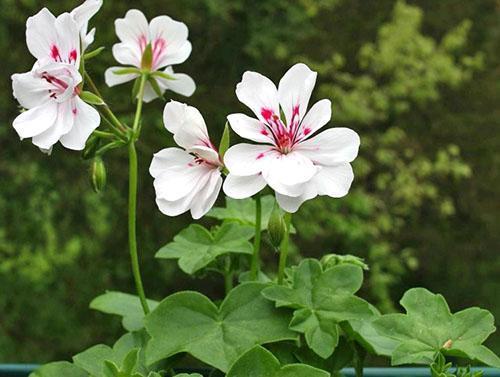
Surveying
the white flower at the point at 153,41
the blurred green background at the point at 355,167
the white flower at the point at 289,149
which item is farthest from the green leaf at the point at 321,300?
the blurred green background at the point at 355,167

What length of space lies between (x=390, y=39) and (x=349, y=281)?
2390 mm

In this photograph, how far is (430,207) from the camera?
3445 mm

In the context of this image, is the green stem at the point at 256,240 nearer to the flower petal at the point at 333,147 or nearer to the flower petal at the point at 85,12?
the flower petal at the point at 333,147

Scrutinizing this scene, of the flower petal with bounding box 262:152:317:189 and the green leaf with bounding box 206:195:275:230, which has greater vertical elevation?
the flower petal with bounding box 262:152:317:189

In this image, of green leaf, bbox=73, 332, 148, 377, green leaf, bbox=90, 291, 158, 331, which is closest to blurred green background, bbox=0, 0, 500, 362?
green leaf, bbox=90, 291, 158, 331

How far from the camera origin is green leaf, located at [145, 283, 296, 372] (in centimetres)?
74

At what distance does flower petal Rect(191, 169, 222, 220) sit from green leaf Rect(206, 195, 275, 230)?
0.20 m

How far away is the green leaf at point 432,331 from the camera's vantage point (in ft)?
Result: 2.37

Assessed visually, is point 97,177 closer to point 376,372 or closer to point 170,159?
point 170,159

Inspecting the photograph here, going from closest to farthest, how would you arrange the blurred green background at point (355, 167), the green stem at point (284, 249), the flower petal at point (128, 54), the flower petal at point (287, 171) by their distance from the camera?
the flower petal at point (287, 171)
the green stem at point (284, 249)
the flower petal at point (128, 54)
the blurred green background at point (355, 167)

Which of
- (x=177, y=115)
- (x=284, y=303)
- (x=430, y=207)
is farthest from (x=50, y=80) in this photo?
(x=430, y=207)

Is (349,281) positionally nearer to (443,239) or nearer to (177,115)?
(177,115)

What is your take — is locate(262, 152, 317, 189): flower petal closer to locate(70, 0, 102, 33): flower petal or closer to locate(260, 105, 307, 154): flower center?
locate(260, 105, 307, 154): flower center

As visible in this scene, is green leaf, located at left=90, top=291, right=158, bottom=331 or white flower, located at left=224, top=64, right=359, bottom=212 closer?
white flower, located at left=224, top=64, right=359, bottom=212
